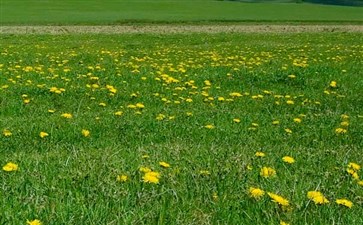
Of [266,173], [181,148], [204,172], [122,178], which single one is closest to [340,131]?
[181,148]

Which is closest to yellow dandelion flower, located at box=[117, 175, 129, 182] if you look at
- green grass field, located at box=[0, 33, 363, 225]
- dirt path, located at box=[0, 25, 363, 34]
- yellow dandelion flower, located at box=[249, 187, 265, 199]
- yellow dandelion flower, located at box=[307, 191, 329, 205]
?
green grass field, located at box=[0, 33, 363, 225]

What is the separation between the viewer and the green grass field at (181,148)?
369 cm

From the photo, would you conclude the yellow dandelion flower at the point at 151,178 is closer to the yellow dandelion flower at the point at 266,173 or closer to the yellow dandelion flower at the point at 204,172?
the yellow dandelion flower at the point at 204,172

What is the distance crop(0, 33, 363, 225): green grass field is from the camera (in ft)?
12.1

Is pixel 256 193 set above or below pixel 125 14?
above

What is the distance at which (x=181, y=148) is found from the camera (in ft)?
18.4

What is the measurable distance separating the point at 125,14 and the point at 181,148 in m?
50.6

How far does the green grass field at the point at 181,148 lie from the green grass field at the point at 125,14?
1455 inches

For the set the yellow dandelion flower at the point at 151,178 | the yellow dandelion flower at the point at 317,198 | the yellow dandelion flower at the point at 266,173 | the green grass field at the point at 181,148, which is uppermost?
the yellow dandelion flower at the point at 151,178

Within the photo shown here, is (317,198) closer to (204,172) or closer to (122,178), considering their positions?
(204,172)

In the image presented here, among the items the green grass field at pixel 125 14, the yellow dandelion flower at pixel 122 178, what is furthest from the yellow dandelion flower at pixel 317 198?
the green grass field at pixel 125 14

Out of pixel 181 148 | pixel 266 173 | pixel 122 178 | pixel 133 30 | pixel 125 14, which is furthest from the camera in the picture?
pixel 125 14

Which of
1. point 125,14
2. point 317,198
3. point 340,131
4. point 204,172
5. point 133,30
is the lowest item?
point 125,14

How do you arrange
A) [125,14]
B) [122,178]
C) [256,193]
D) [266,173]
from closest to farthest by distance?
[256,193]
[122,178]
[266,173]
[125,14]
